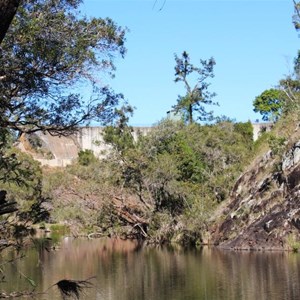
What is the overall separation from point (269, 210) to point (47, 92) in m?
20.4

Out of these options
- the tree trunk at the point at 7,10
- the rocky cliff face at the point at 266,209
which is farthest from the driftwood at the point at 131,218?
the tree trunk at the point at 7,10

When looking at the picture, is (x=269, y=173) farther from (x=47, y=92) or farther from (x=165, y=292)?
(x=47, y=92)

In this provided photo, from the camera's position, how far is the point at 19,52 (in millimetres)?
9672

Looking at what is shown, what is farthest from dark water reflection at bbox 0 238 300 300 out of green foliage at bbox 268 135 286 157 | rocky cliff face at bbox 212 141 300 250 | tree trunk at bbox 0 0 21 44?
tree trunk at bbox 0 0 21 44

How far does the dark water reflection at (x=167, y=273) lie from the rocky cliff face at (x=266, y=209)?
1388mm

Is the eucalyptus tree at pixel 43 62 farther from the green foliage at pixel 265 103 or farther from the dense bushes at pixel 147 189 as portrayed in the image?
the green foliage at pixel 265 103

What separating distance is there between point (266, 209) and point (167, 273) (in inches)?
368

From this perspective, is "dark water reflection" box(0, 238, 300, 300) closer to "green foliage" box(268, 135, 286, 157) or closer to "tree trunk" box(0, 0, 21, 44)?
"green foliage" box(268, 135, 286, 157)

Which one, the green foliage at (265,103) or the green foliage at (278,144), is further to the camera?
the green foliage at (265,103)

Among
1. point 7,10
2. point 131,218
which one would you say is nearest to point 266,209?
point 131,218

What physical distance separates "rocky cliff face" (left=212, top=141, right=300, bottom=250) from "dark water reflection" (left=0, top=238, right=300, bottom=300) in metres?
1.39

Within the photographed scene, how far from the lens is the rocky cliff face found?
28016 millimetres

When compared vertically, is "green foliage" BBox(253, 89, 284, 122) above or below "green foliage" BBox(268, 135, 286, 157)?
above

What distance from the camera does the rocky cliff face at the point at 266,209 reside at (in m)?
28.0
